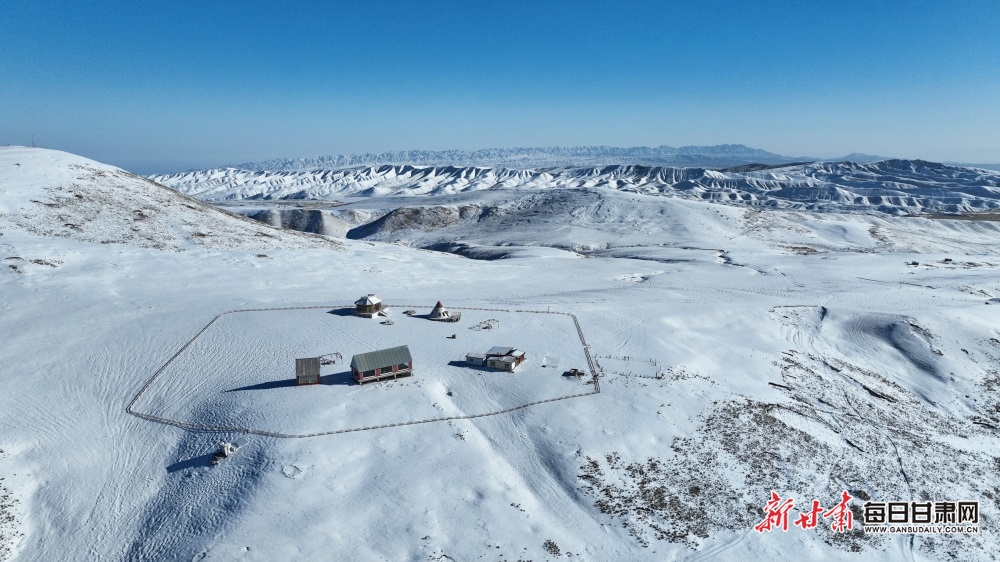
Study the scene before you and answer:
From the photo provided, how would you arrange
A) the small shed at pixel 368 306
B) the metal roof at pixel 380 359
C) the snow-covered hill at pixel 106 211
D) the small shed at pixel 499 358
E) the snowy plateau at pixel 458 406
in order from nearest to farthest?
the snowy plateau at pixel 458 406
the metal roof at pixel 380 359
the small shed at pixel 499 358
the small shed at pixel 368 306
the snow-covered hill at pixel 106 211

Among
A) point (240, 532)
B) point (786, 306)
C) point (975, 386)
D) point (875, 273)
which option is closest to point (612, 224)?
point (875, 273)

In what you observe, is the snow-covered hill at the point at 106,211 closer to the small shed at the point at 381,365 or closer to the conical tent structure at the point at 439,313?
the conical tent structure at the point at 439,313

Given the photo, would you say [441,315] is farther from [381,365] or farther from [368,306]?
[381,365]

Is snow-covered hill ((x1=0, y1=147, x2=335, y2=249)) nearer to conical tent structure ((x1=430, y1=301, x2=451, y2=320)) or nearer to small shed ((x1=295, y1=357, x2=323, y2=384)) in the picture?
conical tent structure ((x1=430, y1=301, x2=451, y2=320))

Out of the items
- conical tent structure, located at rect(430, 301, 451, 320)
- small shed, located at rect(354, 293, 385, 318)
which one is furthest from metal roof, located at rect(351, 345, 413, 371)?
small shed, located at rect(354, 293, 385, 318)

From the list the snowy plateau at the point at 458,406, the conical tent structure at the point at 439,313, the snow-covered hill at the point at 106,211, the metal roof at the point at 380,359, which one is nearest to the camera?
the snowy plateau at the point at 458,406

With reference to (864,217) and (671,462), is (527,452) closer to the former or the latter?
(671,462)

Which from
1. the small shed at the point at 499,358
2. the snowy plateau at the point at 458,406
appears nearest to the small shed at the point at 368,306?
the snowy plateau at the point at 458,406
